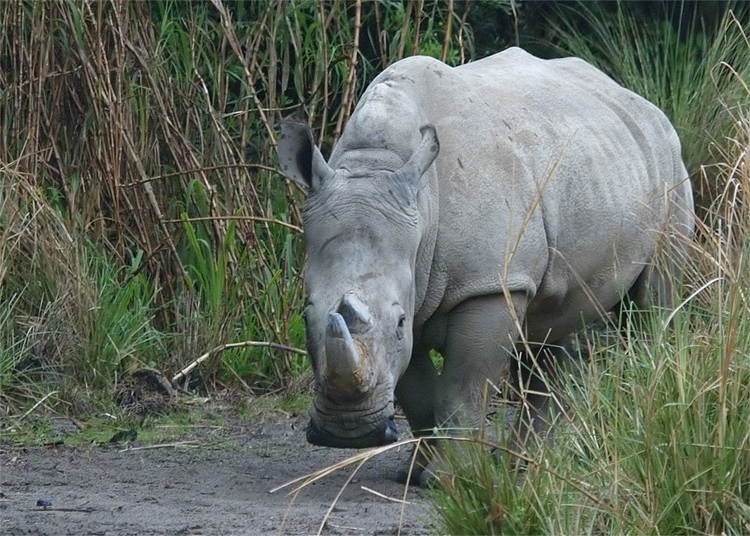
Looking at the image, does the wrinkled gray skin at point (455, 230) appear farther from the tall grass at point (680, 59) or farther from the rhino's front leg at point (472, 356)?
the tall grass at point (680, 59)

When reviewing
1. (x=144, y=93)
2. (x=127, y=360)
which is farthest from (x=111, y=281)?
(x=144, y=93)

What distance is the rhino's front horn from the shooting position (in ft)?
14.0

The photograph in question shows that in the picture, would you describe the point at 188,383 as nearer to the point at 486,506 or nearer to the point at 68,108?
the point at 68,108

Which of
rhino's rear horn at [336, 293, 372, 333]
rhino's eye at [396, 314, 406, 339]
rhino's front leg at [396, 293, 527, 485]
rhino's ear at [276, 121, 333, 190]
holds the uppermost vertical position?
rhino's ear at [276, 121, 333, 190]

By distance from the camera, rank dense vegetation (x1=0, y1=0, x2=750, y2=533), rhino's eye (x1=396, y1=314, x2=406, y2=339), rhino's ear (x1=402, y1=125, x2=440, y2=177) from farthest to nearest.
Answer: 1. dense vegetation (x1=0, y1=0, x2=750, y2=533)
2. rhino's ear (x1=402, y1=125, x2=440, y2=177)
3. rhino's eye (x1=396, y1=314, x2=406, y2=339)

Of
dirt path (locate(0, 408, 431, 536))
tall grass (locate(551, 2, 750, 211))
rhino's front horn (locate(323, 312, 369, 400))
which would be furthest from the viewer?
tall grass (locate(551, 2, 750, 211))

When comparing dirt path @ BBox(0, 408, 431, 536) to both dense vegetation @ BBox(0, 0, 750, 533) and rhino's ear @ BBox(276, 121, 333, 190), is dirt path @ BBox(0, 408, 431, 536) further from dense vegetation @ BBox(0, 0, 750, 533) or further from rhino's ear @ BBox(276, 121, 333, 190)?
rhino's ear @ BBox(276, 121, 333, 190)

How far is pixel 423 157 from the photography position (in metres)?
4.86

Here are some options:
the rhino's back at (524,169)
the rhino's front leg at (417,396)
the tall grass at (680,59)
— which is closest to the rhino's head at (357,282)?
the rhino's back at (524,169)

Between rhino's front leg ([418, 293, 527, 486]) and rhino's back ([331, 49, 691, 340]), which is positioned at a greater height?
rhino's back ([331, 49, 691, 340])

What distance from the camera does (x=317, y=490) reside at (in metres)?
5.17

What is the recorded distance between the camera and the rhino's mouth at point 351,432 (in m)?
4.48

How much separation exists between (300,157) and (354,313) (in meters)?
0.75

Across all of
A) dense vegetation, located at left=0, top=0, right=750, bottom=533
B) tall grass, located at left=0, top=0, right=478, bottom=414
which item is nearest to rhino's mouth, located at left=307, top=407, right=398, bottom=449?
dense vegetation, located at left=0, top=0, right=750, bottom=533
